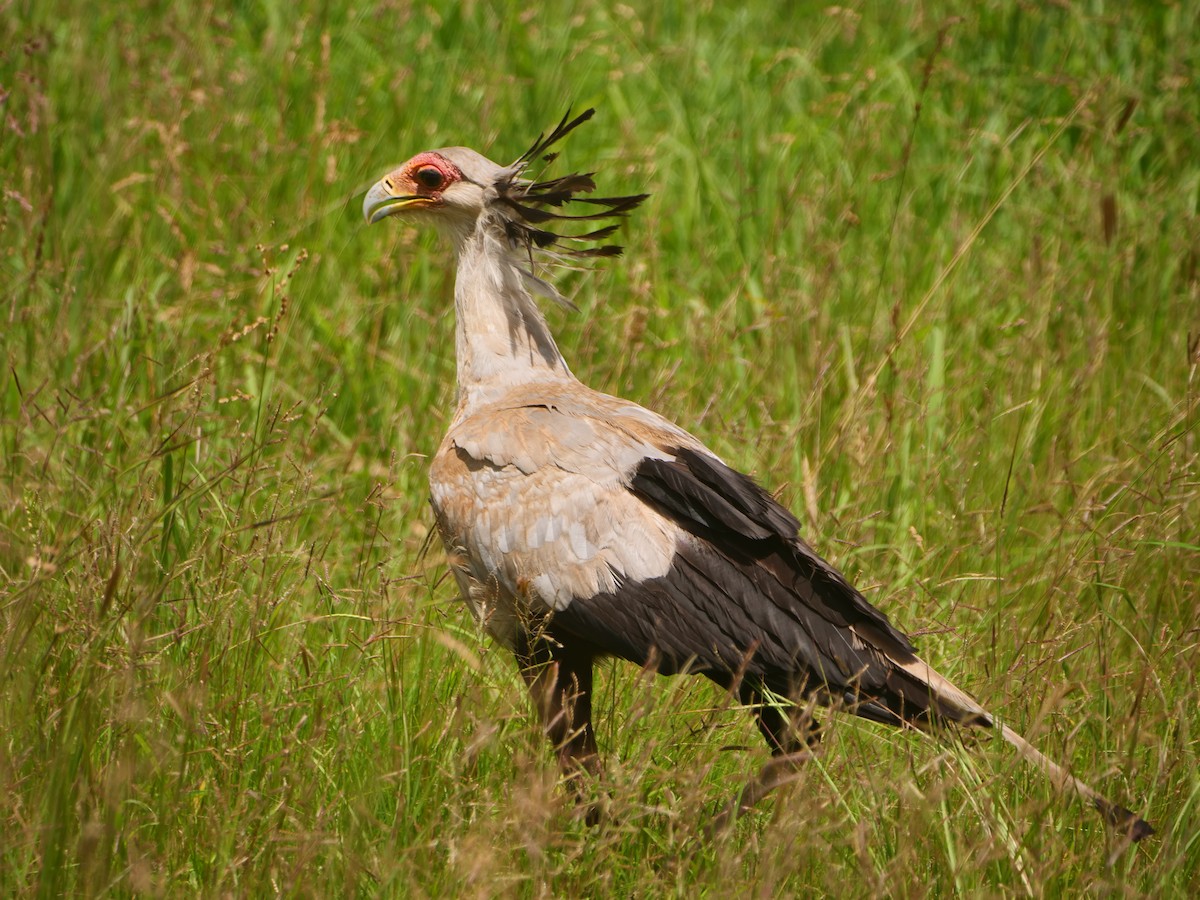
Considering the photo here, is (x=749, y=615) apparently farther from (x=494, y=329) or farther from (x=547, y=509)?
(x=494, y=329)

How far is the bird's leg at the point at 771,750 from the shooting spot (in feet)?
8.49

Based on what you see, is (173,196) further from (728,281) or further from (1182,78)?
(1182,78)

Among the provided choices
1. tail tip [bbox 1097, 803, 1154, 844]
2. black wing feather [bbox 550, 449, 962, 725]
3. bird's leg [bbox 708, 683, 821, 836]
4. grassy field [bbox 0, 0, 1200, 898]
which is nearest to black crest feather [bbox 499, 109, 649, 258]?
grassy field [bbox 0, 0, 1200, 898]

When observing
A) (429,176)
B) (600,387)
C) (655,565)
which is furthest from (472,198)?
(655,565)

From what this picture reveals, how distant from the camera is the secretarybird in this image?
293cm

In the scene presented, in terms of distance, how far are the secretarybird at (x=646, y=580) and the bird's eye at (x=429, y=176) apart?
0.82 metres

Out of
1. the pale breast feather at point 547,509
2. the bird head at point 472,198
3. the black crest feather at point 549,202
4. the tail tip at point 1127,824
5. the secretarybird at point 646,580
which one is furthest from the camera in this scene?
the bird head at point 472,198

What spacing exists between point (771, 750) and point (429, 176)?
82.2 inches

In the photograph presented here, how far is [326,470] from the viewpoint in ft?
14.0

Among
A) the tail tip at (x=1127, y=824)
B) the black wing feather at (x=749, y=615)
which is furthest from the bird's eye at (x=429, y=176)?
the tail tip at (x=1127, y=824)

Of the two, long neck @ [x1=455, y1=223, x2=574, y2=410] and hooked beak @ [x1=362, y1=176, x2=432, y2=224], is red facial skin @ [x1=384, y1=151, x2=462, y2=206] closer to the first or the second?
hooked beak @ [x1=362, y1=176, x2=432, y2=224]

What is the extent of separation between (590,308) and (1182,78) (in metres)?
3.23

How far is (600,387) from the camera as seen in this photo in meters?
4.62

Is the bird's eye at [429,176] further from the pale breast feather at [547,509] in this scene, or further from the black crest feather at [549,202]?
the pale breast feather at [547,509]
